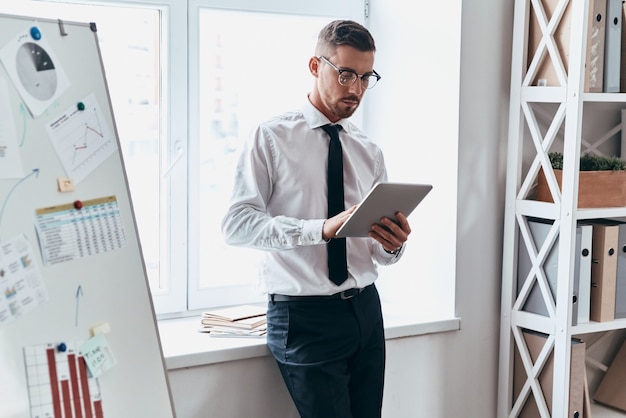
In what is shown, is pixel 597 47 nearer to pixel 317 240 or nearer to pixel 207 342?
pixel 317 240

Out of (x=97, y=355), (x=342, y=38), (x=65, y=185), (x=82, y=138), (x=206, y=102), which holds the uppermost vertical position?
(x=342, y=38)

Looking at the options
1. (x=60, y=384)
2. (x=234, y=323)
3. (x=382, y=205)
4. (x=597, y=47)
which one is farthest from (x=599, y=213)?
(x=60, y=384)

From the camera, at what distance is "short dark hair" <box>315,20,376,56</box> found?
2109 millimetres

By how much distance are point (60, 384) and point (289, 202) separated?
0.81 metres

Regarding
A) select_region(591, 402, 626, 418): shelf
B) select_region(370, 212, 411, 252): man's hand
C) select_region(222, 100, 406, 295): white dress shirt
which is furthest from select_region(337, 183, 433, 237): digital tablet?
select_region(591, 402, 626, 418): shelf

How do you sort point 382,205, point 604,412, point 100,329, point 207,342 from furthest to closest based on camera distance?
point 604,412
point 207,342
point 382,205
point 100,329

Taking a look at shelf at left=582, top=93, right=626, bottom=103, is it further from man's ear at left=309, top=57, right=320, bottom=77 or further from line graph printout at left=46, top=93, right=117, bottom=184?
line graph printout at left=46, top=93, right=117, bottom=184

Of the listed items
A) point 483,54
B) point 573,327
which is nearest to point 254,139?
point 483,54

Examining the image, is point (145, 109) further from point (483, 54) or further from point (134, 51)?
point (483, 54)

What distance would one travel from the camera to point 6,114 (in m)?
1.59

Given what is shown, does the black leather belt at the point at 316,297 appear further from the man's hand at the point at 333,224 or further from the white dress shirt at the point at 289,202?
the man's hand at the point at 333,224

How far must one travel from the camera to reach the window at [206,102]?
2.51 metres

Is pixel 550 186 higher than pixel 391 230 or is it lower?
higher

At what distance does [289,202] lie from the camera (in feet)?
7.15
